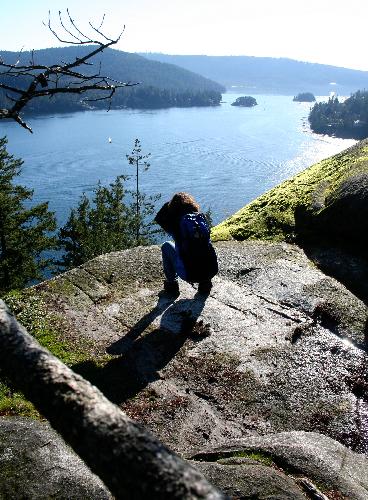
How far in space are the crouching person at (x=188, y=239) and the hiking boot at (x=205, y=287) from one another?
22 centimetres

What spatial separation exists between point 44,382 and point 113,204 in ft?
162

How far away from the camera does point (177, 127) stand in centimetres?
18000

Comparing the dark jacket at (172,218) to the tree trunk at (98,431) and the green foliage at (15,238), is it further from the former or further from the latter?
the green foliage at (15,238)

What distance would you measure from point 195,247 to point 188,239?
243mm

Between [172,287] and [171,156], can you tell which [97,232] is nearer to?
[172,287]

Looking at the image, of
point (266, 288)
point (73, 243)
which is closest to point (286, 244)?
point (266, 288)

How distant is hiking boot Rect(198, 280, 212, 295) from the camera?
951cm

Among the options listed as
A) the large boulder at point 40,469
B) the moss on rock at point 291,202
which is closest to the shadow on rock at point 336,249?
the moss on rock at point 291,202

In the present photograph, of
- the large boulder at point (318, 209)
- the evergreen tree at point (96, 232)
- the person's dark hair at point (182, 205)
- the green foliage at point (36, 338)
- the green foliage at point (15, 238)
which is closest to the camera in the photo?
the green foliage at point (36, 338)

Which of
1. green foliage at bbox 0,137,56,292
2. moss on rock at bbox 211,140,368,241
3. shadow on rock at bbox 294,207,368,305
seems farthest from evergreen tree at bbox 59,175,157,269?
shadow on rock at bbox 294,207,368,305

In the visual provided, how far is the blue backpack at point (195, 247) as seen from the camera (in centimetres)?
851

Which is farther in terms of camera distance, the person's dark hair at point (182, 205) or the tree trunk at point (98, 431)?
the person's dark hair at point (182, 205)

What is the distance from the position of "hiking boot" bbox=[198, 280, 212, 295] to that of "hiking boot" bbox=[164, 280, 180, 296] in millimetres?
492

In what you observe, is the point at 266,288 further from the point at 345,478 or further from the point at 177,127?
the point at 177,127
